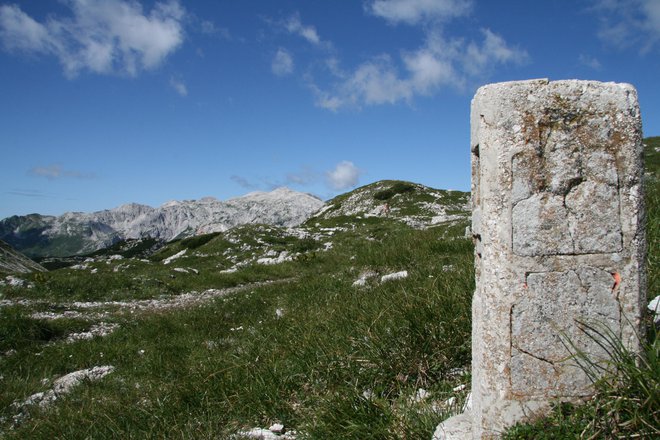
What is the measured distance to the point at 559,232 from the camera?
299cm

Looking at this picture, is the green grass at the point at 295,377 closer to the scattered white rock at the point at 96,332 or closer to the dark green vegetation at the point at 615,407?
the dark green vegetation at the point at 615,407

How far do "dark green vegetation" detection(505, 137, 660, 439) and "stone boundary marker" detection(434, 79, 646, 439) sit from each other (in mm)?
81

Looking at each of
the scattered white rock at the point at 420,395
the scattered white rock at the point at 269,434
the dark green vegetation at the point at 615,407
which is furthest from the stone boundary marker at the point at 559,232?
the scattered white rock at the point at 269,434

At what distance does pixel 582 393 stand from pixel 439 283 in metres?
3.07

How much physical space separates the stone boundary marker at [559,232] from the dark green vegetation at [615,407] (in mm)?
81

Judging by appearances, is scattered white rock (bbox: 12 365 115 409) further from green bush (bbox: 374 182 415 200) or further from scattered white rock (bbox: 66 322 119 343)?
green bush (bbox: 374 182 415 200)

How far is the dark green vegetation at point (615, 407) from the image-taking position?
262 centimetres

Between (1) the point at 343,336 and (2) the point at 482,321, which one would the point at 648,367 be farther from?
(1) the point at 343,336

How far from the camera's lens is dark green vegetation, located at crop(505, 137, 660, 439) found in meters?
2.62

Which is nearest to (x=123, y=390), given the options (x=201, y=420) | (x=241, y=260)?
(x=201, y=420)

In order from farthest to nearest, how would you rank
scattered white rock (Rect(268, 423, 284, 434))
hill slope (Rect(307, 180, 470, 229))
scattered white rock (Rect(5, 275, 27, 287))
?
hill slope (Rect(307, 180, 470, 229))
scattered white rock (Rect(5, 275, 27, 287))
scattered white rock (Rect(268, 423, 284, 434))

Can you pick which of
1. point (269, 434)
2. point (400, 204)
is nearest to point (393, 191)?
point (400, 204)

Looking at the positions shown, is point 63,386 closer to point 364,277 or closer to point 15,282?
point 364,277

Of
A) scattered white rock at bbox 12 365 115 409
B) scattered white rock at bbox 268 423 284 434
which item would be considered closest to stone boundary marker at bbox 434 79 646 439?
scattered white rock at bbox 268 423 284 434
